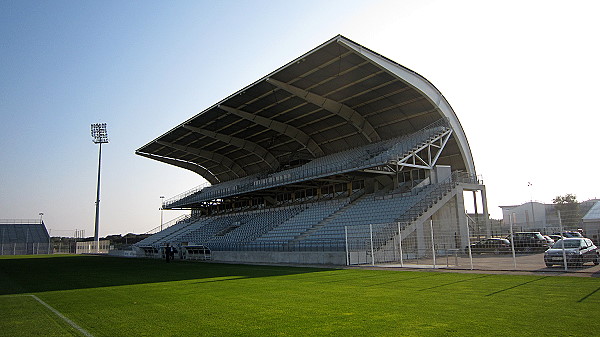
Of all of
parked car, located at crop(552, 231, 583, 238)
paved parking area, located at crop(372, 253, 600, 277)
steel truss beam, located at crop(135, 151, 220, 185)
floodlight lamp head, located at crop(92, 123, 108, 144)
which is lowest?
paved parking area, located at crop(372, 253, 600, 277)

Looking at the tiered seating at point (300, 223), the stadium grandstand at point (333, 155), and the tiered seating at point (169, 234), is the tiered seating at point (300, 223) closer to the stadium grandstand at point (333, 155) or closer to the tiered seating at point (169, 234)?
the stadium grandstand at point (333, 155)

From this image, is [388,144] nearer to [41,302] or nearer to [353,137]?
[353,137]

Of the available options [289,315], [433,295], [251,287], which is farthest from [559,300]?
[251,287]

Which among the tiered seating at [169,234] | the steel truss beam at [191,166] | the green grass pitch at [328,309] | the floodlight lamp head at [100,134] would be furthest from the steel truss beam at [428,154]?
the floodlight lamp head at [100,134]

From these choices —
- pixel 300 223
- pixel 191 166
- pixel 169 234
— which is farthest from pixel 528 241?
pixel 191 166

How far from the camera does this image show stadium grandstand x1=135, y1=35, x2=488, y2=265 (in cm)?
2795

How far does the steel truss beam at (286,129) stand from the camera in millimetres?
39088

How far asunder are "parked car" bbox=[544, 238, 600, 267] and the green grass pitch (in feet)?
8.61

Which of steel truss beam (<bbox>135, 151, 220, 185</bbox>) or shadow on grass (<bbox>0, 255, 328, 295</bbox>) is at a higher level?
steel truss beam (<bbox>135, 151, 220, 185</bbox>)

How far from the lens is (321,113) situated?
1540 inches

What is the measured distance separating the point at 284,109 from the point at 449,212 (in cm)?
1638

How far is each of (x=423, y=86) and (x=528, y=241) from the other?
17.4 metres

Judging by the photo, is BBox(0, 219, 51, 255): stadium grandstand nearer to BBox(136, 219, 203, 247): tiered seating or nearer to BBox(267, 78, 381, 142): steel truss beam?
BBox(136, 219, 203, 247): tiered seating

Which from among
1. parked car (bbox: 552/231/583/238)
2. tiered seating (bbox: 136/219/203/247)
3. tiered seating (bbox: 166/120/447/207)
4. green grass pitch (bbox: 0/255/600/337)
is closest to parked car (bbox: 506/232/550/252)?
parked car (bbox: 552/231/583/238)
